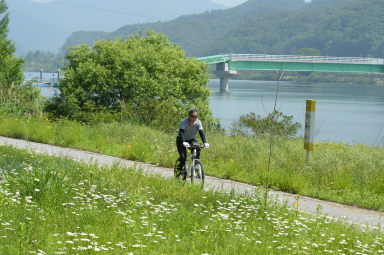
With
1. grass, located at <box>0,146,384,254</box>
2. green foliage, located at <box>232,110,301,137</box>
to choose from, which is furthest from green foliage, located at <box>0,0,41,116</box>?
grass, located at <box>0,146,384,254</box>

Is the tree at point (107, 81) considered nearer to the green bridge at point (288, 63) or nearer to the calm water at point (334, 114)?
the calm water at point (334, 114)

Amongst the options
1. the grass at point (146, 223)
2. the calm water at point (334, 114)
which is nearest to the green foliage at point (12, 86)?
the calm water at point (334, 114)

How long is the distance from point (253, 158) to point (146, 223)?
651 cm

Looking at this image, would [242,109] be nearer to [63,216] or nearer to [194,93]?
[194,93]

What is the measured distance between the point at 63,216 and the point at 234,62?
78.2 m

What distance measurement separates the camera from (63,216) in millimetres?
5812

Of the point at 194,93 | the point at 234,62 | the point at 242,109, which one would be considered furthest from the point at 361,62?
the point at 194,93

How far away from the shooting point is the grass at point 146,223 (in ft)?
16.5

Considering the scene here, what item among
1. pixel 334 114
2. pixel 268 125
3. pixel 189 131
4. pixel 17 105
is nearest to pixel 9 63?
pixel 17 105

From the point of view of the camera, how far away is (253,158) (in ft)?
38.8

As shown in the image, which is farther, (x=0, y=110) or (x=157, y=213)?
(x=0, y=110)

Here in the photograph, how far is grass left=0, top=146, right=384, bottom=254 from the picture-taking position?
16.5ft

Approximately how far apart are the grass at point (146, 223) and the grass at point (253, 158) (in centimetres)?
270

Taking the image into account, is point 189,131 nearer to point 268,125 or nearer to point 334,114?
point 268,125
